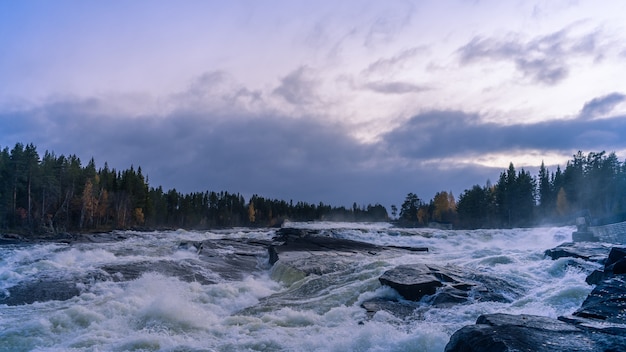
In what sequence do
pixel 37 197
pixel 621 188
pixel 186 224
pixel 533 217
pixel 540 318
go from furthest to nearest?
pixel 186 224, pixel 533 217, pixel 621 188, pixel 37 197, pixel 540 318

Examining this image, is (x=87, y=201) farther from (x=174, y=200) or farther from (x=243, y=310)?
(x=243, y=310)

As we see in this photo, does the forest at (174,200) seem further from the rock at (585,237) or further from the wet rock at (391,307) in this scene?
the wet rock at (391,307)

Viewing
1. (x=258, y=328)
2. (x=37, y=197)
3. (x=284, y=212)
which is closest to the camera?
(x=258, y=328)

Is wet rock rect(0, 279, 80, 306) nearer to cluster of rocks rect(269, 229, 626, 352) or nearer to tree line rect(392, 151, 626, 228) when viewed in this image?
cluster of rocks rect(269, 229, 626, 352)

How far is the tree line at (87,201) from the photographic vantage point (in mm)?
60969

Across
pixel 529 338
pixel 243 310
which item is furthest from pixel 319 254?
pixel 529 338

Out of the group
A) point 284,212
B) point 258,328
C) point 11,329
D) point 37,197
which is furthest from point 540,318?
point 284,212

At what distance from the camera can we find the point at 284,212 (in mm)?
150625

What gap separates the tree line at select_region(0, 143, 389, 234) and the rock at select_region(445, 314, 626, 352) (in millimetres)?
60971

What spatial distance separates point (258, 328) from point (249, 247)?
18839 mm

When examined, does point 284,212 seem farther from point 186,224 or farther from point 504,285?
point 504,285

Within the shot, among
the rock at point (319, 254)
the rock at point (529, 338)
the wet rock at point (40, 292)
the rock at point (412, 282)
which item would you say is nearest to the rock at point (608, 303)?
the rock at point (529, 338)

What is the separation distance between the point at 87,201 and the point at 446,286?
7159 cm

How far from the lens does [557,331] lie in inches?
236
